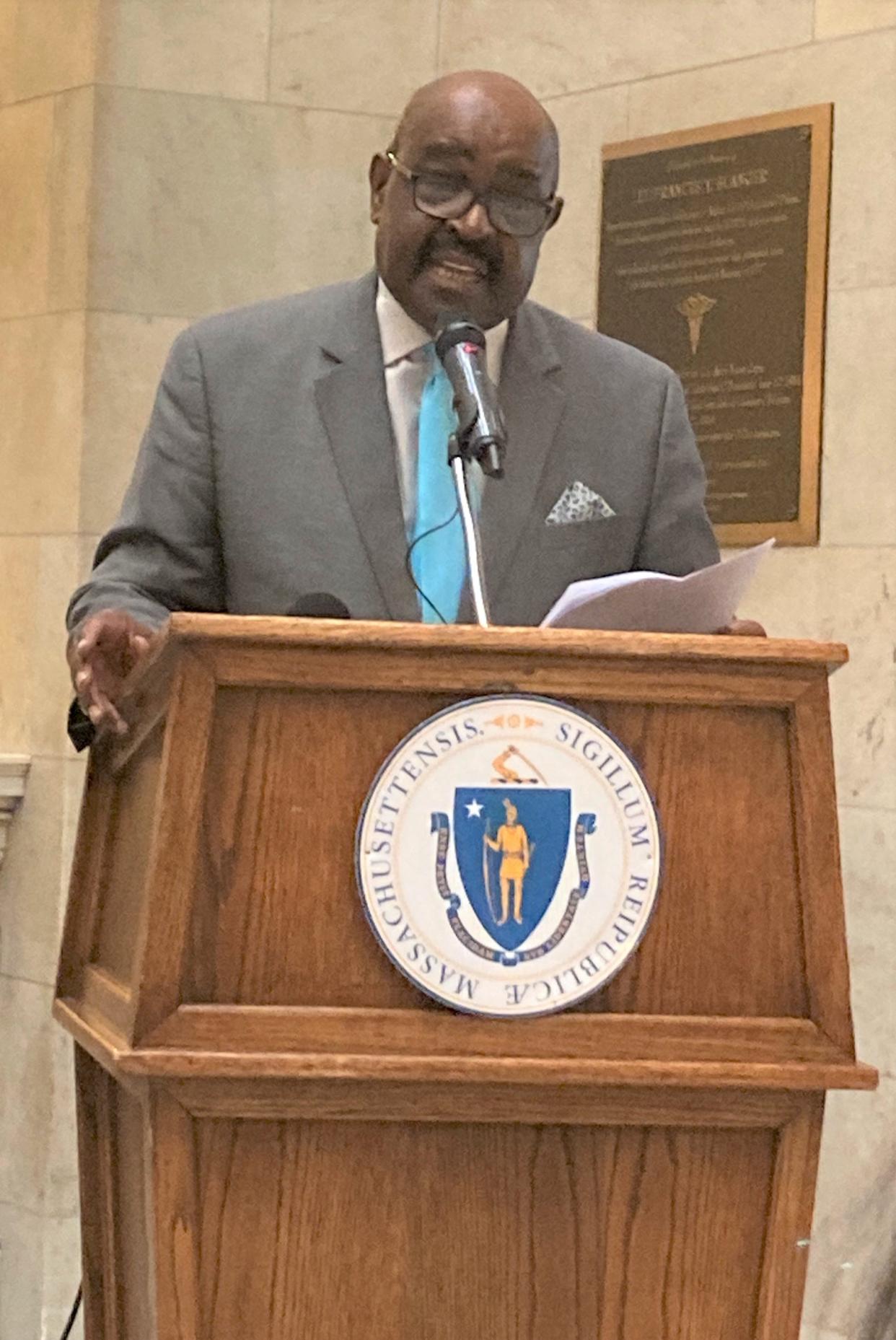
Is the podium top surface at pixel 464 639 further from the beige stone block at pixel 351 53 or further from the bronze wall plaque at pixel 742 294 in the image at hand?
the beige stone block at pixel 351 53

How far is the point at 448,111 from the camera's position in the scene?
2102mm

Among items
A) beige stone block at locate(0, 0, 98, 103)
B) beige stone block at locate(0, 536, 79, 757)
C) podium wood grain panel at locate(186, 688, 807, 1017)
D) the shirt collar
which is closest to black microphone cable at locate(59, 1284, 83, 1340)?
podium wood grain panel at locate(186, 688, 807, 1017)

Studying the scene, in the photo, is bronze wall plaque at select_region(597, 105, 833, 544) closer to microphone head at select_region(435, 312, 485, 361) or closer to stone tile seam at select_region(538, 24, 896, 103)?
stone tile seam at select_region(538, 24, 896, 103)

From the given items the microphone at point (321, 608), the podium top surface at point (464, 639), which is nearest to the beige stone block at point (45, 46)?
the microphone at point (321, 608)


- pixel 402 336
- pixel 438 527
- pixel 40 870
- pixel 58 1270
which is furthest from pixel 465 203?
pixel 58 1270

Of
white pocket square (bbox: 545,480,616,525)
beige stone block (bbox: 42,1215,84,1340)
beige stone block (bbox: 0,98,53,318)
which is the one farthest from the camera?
beige stone block (bbox: 0,98,53,318)

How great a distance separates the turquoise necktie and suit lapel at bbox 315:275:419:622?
0.09 ft

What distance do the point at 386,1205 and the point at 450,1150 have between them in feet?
0.21

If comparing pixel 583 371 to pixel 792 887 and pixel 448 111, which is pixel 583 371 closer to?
pixel 448 111

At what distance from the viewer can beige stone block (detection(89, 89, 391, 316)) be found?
410 centimetres

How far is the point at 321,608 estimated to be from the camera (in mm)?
1611

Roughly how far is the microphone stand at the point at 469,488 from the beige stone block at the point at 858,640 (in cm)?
199

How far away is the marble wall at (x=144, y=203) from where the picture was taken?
13.3 ft

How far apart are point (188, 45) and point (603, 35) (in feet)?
2.88
